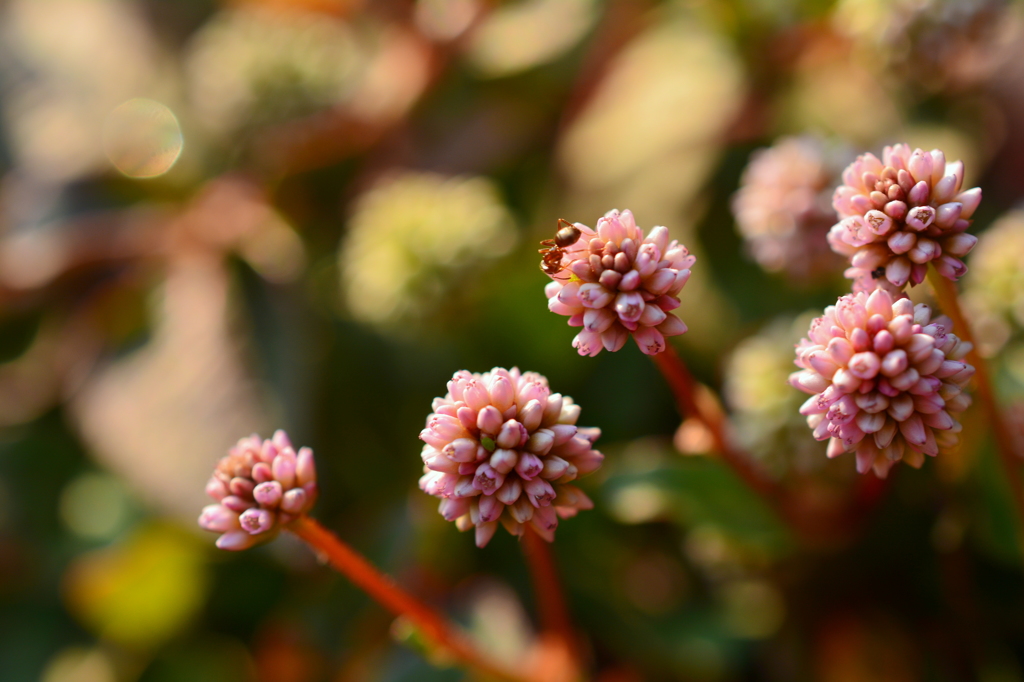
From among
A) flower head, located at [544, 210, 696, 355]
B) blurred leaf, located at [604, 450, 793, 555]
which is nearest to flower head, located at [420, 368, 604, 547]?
flower head, located at [544, 210, 696, 355]

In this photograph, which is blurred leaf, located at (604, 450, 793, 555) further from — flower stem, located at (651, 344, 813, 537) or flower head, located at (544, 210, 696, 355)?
flower head, located at (544, 210, 696, 355)

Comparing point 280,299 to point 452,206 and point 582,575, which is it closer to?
point 452,206

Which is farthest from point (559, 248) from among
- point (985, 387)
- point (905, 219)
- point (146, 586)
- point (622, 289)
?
point (146, 586)

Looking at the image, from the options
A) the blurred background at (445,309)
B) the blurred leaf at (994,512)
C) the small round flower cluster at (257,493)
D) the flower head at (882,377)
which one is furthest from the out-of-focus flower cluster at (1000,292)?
the small round flower cluster at (257,493)

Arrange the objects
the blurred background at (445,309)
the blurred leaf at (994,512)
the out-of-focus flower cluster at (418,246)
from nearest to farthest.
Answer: the blurred leaf at (994,512), the blurred background at (445,309), the out-of-focus flower cluster at (418,246)

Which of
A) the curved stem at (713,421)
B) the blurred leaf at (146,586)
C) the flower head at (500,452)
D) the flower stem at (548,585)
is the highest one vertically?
the flower head at (500,452)

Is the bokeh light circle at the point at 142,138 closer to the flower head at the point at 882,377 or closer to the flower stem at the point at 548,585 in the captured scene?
the flower stem at the point at 548,585
